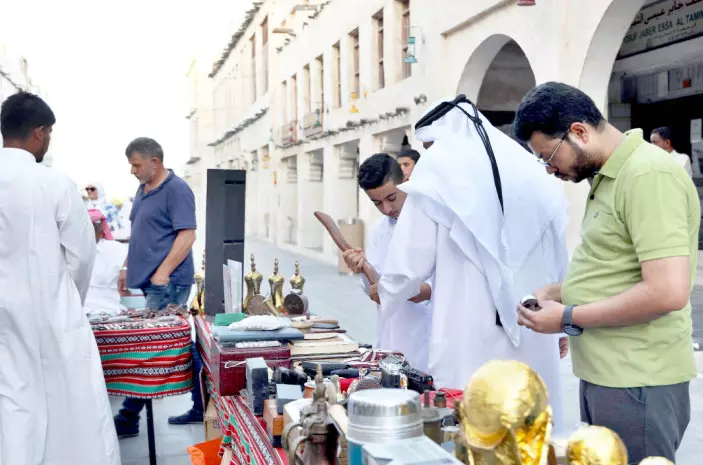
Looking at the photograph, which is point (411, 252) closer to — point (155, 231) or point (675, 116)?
point (155, 231)

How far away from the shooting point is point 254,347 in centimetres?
263

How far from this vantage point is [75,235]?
3.25 m

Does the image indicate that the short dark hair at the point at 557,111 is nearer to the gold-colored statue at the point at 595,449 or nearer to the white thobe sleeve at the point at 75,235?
the gold-colored statue at the point at 595,449

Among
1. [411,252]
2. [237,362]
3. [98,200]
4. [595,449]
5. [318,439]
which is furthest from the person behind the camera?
[98,200]

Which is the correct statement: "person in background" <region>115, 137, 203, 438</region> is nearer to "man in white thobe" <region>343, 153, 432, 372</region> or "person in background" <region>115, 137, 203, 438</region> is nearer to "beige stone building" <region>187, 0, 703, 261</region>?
"man in white thobe" <region>343, 153, 432, 372</region>

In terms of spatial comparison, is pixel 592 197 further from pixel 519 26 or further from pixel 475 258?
pixel 519 26

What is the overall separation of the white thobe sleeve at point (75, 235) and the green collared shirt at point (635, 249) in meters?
2.19

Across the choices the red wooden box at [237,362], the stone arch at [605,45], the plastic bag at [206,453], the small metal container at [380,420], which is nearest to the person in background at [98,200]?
the stone arch at [605,45]

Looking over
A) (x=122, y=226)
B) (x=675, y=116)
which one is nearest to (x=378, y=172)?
(x=122, y=226)

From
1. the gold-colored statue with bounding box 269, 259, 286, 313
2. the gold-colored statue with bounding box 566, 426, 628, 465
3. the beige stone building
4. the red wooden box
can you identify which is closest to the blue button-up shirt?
the gold-colored statue with bounding box 269, 259, 286, 313

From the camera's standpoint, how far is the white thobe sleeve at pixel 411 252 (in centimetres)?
271

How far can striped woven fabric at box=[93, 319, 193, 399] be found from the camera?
3699 millimetres

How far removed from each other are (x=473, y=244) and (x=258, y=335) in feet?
2.75

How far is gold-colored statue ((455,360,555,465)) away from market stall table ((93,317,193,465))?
283 centimetres
